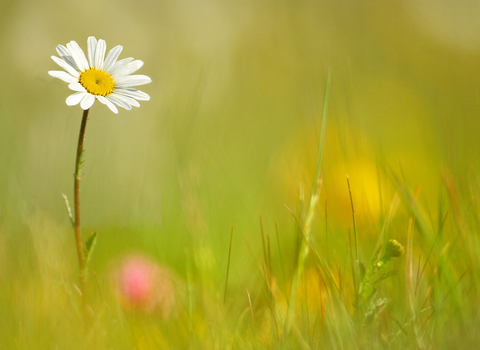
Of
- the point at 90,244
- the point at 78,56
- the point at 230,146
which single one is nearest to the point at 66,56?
the point at 78,56

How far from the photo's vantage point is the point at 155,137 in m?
0.95

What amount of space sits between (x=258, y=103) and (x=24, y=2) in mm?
1530

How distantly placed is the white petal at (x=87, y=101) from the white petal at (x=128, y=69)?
0.08m

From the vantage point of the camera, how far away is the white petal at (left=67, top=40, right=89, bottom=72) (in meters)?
0.58

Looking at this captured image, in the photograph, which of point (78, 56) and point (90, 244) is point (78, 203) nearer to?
point (90, 244)

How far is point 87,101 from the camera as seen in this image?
0.53 m

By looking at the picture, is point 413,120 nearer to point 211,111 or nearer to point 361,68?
point 361,68

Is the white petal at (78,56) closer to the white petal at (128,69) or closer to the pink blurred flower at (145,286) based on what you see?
the white petal at (128,69)

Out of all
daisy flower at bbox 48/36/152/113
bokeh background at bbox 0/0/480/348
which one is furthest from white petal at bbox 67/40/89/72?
bokeh background at bbox 0/0/480/348

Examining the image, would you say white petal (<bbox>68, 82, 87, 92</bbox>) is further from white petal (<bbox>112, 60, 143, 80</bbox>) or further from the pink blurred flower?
the pink blurred flower

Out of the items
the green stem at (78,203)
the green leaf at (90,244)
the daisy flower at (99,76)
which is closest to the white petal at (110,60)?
the daisy flower at (99,76)

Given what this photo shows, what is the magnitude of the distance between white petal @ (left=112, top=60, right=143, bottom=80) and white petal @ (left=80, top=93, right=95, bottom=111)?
8cm

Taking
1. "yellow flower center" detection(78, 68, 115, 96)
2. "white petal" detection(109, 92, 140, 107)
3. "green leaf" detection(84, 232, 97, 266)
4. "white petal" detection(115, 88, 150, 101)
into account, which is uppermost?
"yellow flower center" detection(78, 68, 115, 96)

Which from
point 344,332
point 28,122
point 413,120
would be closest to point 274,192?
point 413,120
